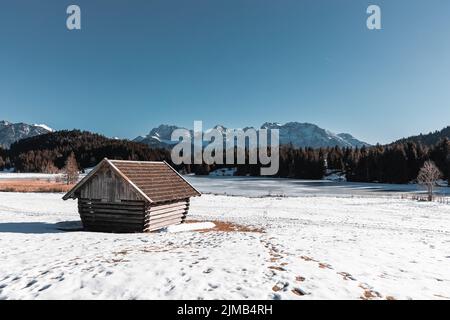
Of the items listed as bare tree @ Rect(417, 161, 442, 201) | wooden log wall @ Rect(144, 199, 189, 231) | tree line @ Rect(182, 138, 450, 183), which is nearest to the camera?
wooden log wall @ Rect(144, 199, 189, 231)

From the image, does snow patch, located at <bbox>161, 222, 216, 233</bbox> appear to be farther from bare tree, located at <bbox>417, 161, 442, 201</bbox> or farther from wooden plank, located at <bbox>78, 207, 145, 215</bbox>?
bare tree, located at <bbox>417, 161, 442, 201</bbox>

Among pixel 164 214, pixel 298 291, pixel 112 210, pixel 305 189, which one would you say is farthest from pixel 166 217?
pixel 305 189

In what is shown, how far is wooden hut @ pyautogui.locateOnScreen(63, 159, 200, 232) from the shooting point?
67.9ft

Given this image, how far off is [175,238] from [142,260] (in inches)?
253

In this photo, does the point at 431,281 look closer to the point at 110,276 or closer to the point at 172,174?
the point at 110,276

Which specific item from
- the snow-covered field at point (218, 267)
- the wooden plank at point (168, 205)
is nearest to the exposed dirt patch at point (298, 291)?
the snow-covered field at point (218, 267)

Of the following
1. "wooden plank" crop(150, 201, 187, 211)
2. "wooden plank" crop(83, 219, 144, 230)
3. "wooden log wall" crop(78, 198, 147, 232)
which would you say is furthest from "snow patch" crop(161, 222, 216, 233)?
"wooden log wall" crop(78, 198, 147, 232)

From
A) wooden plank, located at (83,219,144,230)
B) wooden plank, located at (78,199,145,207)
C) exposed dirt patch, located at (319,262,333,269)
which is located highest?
wooden plank, located at (78,199,145,207)

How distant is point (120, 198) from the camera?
20.8 metres

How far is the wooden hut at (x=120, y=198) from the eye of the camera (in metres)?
20.7

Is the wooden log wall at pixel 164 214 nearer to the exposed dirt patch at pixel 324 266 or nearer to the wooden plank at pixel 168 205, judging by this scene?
the wooden plank at pixel 168 205

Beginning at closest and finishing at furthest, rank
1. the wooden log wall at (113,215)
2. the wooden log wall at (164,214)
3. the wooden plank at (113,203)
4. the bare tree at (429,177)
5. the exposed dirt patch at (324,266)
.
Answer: the exposed dirt patch at (324,266), the wooden plank at (113,203), the wooden log wall at (113,215), the wooden log wall at (164,214), the bare tree at (429,177)

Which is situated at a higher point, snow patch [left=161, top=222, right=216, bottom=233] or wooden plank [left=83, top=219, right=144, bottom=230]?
wooden plank [left=83, top=219, right=144, bottom=230]

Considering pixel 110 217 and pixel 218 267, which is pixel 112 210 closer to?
pixel 110 217
